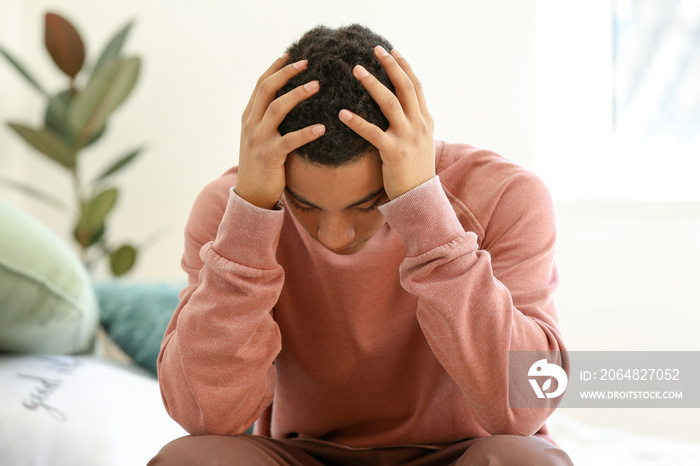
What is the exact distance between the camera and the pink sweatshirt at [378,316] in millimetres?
835

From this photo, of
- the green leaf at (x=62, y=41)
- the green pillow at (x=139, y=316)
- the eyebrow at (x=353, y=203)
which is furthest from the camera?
the green leaf at (x=62, y=41)

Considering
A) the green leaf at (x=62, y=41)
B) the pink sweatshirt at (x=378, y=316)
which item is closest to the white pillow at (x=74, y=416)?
the pink sweatshirt at (x=378, y=316)

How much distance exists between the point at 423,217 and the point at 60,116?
1.82 metres

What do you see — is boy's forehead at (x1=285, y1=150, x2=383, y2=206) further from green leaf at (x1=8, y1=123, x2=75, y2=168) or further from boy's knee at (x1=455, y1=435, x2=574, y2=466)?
green leaf at (x1=8, y1=123, x2=75, y2=168)

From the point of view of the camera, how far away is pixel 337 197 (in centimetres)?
81

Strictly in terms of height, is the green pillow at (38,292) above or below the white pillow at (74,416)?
above

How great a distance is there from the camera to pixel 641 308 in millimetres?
2221

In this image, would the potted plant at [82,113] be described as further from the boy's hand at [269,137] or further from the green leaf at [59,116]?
the boy's hand at [269,137]

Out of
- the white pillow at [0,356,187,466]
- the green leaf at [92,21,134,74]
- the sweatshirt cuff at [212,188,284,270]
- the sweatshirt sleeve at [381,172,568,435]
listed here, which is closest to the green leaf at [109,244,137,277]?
the green leaf at [92,21,134,74]

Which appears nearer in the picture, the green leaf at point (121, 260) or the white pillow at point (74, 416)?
the white pillow at point (74, 416)

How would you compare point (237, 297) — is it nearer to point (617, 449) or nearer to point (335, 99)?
point (335, 99)

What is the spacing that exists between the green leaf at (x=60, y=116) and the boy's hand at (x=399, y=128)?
173cm

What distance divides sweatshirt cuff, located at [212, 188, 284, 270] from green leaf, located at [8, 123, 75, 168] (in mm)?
1614

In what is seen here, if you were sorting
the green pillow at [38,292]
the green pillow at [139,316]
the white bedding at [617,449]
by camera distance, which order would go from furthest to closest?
the green pillow at [139,316] < the white bedding at [617,449] < the green pillow at [38,292]
